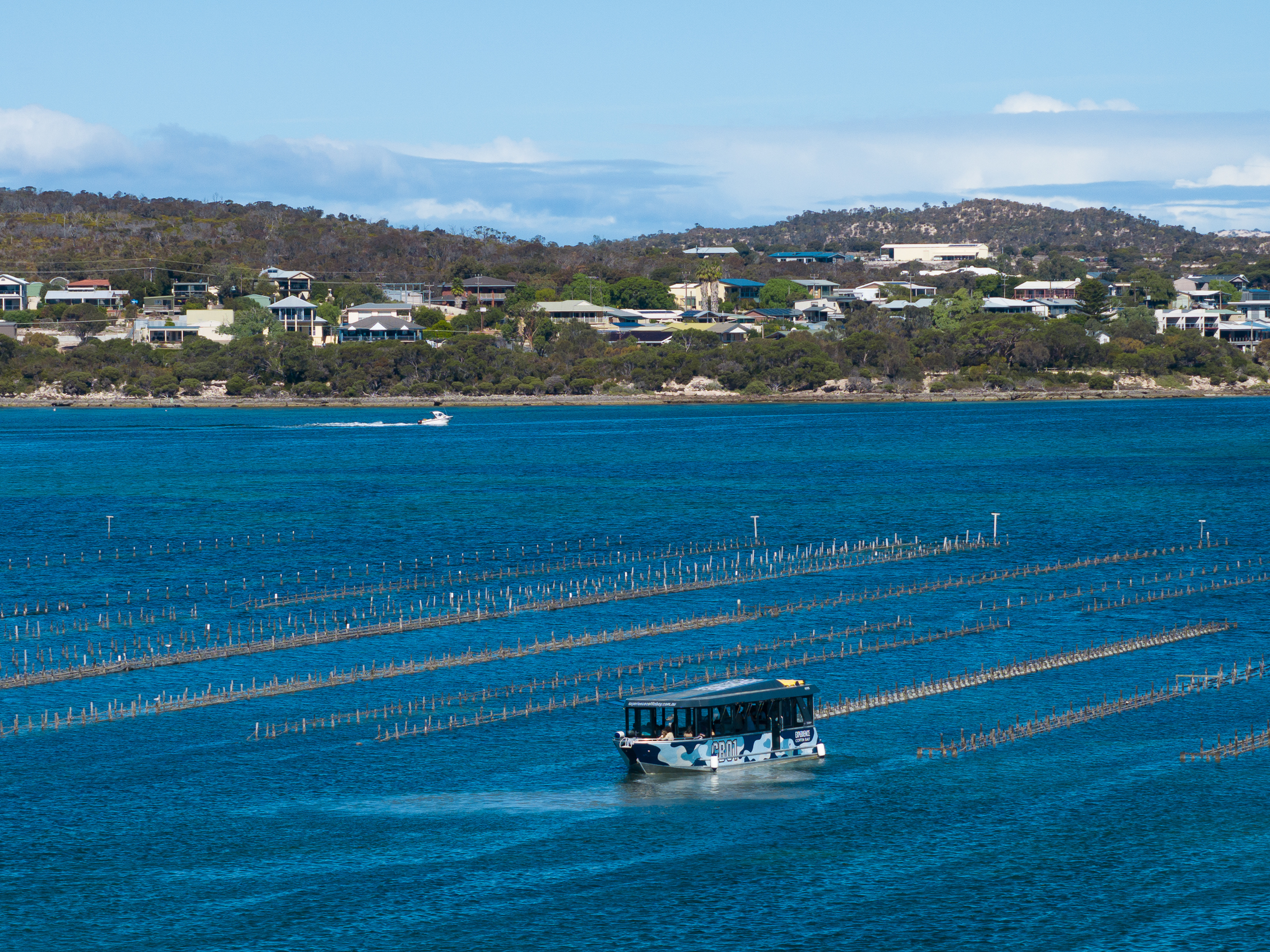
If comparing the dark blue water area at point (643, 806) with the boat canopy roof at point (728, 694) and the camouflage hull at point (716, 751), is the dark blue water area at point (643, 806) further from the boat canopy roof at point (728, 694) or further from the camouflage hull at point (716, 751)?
the boat canopy roof at point (728, 694)

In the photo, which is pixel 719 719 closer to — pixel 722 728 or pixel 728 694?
pixel 722 728

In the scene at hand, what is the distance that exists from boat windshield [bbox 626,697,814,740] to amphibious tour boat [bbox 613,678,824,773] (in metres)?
0.02

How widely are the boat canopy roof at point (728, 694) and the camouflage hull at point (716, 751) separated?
136 centimetres

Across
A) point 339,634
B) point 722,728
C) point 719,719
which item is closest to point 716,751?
point 722,728

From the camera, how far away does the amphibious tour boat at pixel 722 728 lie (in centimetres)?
5744

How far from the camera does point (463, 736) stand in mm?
63188

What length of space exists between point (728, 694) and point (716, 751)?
217cm

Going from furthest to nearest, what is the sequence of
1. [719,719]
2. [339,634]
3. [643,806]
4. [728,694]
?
[339,634] < [728,694] < [719,719] < [643,806]

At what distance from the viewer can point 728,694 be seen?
58.3m

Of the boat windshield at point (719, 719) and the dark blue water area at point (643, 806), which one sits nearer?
the dark blue water area at point (643, 806)

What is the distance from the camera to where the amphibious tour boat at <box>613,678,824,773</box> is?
57.4 m

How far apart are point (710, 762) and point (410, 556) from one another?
59.7 meters

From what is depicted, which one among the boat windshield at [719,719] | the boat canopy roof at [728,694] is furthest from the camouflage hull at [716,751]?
the boat canopy roof at [728,694]

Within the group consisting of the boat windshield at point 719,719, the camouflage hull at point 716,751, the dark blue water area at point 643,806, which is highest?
the boat windshield at point 719,719
